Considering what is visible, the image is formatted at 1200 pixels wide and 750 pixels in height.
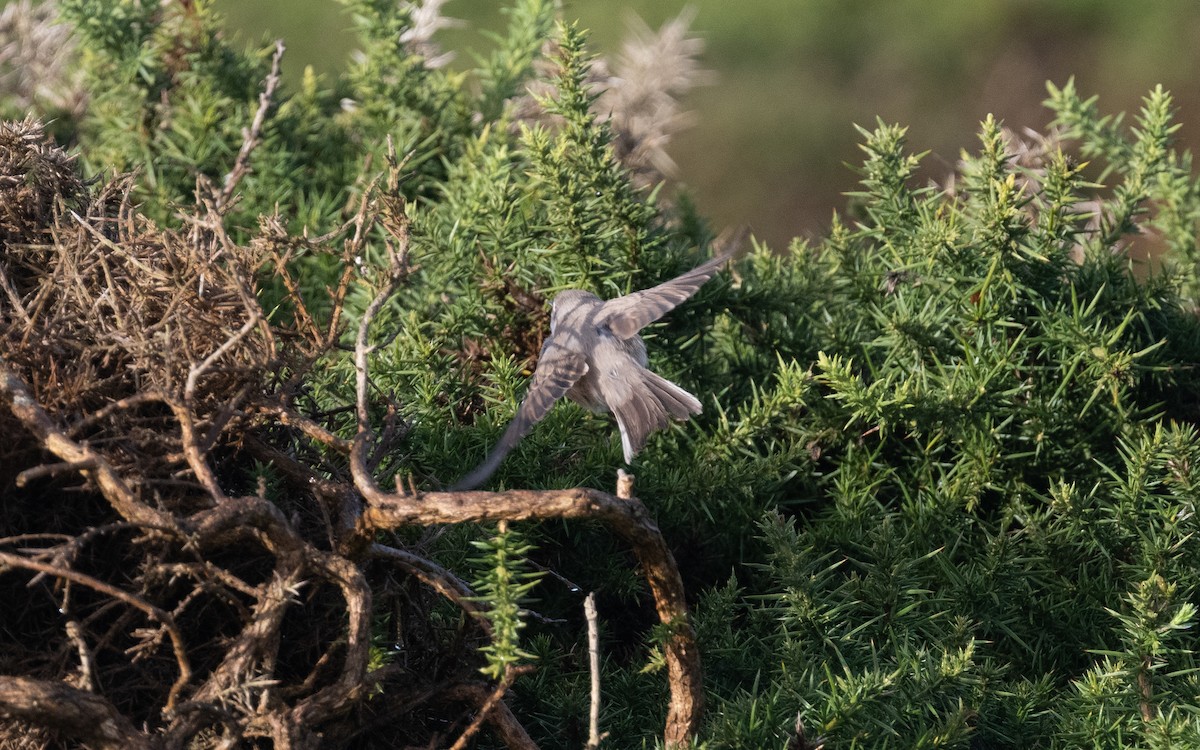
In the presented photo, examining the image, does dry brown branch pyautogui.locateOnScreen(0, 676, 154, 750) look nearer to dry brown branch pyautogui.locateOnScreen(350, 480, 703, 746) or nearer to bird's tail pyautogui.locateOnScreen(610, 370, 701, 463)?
dry brown branch pyautogui.locateOnScreen(350, 480, 703, 746)

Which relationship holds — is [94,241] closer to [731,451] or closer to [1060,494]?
[731,451]

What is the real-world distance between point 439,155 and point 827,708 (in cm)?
241

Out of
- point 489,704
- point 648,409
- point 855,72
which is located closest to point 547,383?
point 648,409

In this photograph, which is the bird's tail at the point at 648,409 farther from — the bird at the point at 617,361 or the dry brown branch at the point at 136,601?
the dry brown branch at the point at 136,601

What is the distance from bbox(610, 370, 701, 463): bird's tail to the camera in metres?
2.77

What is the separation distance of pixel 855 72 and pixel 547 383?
8.44 m

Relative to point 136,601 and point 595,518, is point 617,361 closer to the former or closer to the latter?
point 595,518

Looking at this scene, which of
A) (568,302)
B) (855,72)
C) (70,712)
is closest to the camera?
(70,712)

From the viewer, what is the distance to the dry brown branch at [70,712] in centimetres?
160

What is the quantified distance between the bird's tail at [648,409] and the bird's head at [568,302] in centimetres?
22

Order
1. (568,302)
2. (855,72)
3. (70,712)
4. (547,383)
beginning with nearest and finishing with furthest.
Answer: (70,712)
(547,383)
(568,302)
(855,72)

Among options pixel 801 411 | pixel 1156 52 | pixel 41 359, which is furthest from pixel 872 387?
pixel 1156 52

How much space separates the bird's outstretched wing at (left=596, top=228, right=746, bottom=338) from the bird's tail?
0.13 m

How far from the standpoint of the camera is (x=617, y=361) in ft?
9.91
